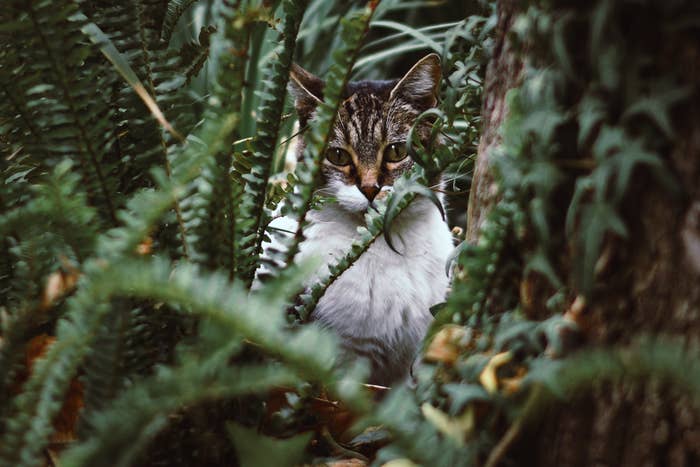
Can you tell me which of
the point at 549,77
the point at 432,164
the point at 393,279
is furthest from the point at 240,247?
the point at 393,279

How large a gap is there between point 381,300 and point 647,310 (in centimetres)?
100

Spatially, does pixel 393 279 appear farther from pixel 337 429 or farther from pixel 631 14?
pixel 631 14

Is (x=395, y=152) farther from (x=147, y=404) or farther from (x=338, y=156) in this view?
(x=147, y=404)

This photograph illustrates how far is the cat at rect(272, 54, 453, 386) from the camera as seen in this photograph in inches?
58.3

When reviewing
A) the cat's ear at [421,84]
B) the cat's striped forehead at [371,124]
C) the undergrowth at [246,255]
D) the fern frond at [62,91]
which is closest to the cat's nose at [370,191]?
the cat's striped forehead at [371,124]

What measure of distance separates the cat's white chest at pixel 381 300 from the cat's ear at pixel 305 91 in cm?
40

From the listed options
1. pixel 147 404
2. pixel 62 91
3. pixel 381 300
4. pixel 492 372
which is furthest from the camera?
pixel 381 300

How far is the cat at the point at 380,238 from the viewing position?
1.48 m

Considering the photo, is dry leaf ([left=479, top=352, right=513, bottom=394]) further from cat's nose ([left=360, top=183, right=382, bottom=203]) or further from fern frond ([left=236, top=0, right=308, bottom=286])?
cat's nose ([left=360, top=183, right=382, bottom=203])

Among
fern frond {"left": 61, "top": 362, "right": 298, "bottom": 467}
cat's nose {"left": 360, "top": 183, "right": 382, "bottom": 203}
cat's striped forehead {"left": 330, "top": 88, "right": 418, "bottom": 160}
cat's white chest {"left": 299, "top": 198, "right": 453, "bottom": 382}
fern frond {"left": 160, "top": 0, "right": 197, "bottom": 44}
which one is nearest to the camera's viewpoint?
fern frond {"left": 61, "top": 362, "right": 298, "bottom": 467}

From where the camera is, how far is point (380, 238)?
1.65 meters

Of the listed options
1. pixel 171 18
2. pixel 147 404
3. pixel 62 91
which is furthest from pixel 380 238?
pixel 147 404

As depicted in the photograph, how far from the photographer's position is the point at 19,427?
0.49 metres

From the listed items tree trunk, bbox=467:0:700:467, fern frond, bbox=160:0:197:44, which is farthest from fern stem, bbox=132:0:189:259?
tree trunk, bbox=467:0:700:467
